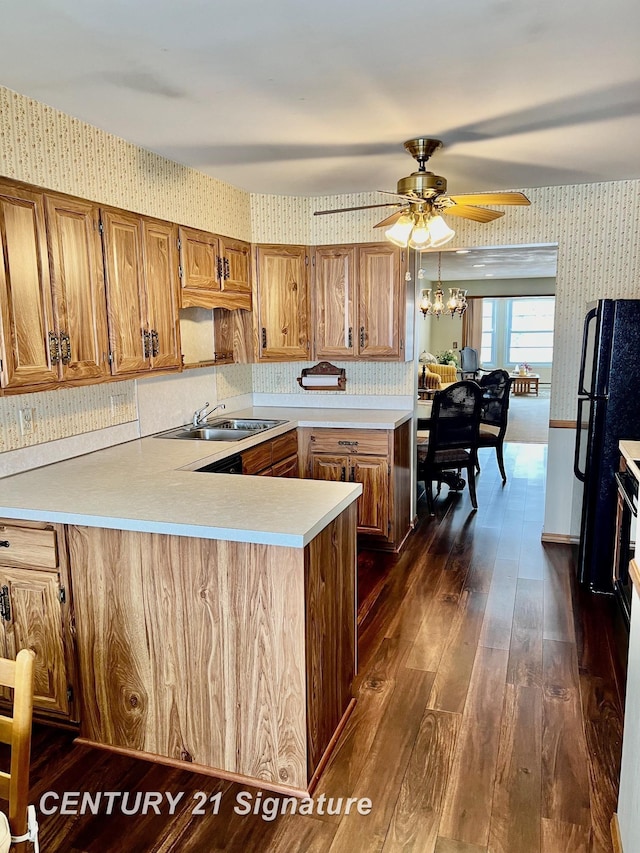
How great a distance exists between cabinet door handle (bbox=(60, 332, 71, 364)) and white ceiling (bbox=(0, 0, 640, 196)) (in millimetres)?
927

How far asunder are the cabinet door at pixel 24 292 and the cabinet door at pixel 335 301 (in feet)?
7.24

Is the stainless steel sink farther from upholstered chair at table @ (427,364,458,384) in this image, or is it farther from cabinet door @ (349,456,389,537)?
upholstered chair at table @ (427,364,458,384)

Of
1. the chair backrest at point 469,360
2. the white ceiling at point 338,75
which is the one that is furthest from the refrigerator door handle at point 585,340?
the chair backrest at point 469,360

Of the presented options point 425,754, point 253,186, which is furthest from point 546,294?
point 425,754

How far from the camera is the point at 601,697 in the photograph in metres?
2.53

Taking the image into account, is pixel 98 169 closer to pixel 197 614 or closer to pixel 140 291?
pixel 140 291

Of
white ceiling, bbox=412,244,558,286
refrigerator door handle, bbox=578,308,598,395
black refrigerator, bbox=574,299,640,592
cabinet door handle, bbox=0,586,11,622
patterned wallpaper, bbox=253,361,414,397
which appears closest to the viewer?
cabinet door handle, bbox=0,586,11,622

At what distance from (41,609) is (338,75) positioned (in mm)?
2225

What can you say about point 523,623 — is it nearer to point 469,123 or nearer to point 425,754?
point 425,754

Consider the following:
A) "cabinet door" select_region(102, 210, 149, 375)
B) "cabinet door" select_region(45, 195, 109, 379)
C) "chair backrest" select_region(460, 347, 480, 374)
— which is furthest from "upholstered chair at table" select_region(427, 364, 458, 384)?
"cabinet door" select_region(45, 195, 109, 379)

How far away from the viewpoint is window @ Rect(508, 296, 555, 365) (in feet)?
47.4

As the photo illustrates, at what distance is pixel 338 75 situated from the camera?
2.15 meters

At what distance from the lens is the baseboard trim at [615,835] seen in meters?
1.76

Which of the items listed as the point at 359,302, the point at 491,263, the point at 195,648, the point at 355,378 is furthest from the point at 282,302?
the point at 491,263
